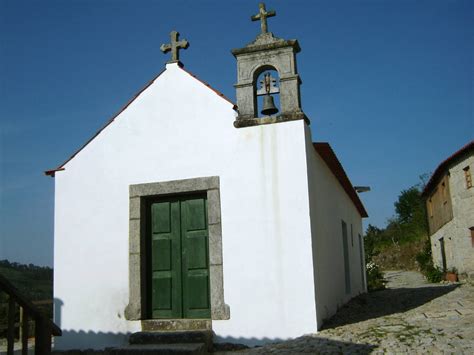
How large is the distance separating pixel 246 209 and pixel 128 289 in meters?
2.20

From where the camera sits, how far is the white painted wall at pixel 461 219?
17281 millimetres

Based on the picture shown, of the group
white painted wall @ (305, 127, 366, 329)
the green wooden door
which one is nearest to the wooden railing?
the green wooden door

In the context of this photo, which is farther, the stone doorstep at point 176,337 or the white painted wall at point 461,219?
the white painted wall at point 461,219

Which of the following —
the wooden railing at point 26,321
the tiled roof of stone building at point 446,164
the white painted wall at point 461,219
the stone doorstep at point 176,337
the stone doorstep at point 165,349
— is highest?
the tiled roof of stone building at point 446,164

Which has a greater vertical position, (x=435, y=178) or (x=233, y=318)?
(x=435, y=178)

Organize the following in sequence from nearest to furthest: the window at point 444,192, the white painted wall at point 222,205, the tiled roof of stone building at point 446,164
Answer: the white painted wall at point 222,205 → the tiled roof of stone building at point 446,164 → the window at point 444,192

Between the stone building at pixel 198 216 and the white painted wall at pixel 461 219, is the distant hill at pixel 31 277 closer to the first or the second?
the stone building at pixel 198 216

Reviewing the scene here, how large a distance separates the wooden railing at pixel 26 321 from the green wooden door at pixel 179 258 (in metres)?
3.18

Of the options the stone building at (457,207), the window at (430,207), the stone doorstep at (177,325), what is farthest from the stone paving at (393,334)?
the window at (430,207)

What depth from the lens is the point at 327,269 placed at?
814 cm

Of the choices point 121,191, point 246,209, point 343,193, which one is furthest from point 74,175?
point 343,193

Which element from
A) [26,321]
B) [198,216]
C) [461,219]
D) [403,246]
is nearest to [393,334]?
[198,216]

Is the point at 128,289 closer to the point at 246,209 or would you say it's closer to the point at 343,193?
the point at 246,209

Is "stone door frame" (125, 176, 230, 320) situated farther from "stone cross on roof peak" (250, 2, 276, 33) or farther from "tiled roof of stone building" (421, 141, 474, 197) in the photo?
"tiled roof of stone building" (421, 141, 474, 197)
